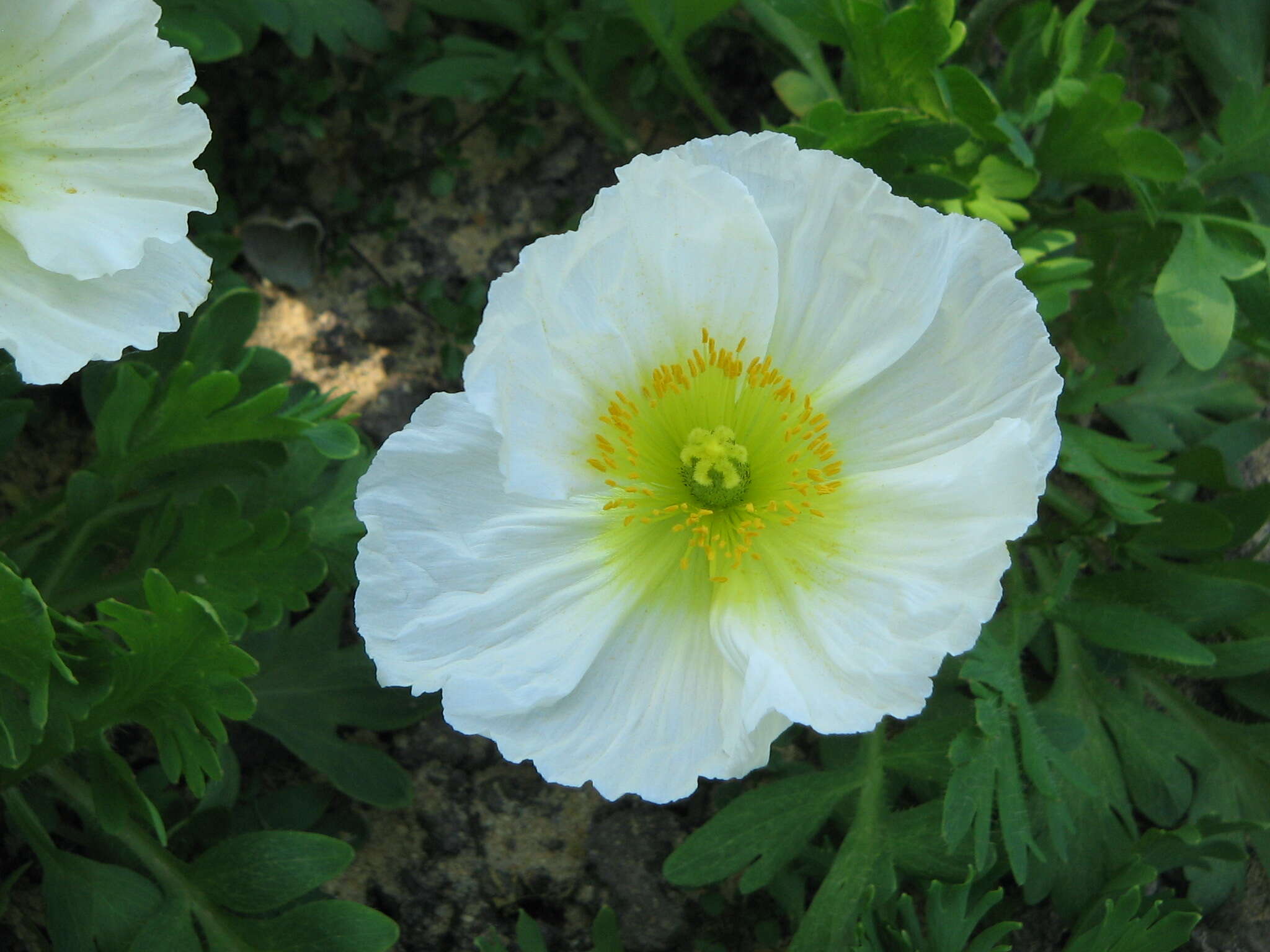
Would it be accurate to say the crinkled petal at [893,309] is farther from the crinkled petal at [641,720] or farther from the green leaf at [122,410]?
the green leaf at [122,410]

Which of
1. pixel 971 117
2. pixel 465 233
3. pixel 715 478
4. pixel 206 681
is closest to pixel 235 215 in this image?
pixel 465 233

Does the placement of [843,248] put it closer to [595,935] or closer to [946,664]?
[946,664]

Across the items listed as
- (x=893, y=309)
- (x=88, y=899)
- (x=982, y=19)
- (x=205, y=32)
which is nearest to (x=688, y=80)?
(x=982, y=19)

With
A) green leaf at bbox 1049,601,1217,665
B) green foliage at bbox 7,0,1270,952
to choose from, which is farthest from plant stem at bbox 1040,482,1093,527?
green leaf at bbox 1049,601,1217,665

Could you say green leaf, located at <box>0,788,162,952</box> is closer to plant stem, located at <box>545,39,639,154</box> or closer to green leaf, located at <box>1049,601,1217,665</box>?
green leaf, located at <box>1049,601,1217,665</box>

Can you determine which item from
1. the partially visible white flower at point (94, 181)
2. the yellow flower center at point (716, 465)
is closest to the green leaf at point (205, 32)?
the partially visible white flower at point (94, 181)

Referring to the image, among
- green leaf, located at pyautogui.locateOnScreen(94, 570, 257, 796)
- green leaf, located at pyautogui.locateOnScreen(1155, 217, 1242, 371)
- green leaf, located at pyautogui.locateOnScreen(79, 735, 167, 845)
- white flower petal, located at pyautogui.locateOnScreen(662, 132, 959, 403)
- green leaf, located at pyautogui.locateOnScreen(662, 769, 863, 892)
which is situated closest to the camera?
white flower petal, located at pyautogui.locateOnScreen(662, 132, 959, 403)
